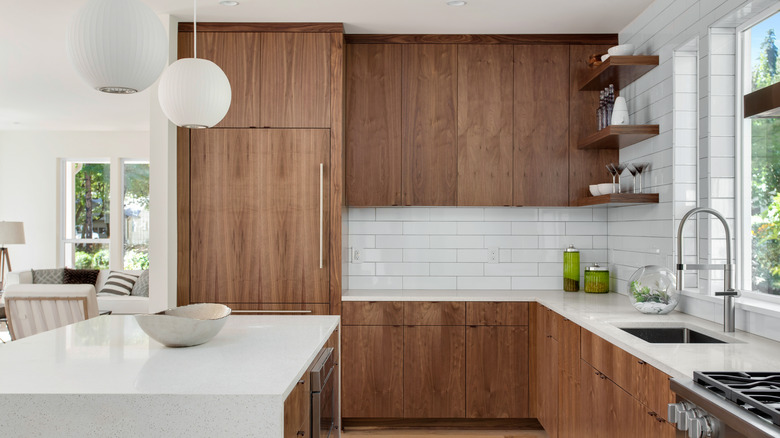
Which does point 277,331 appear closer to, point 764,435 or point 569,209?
point 764,435

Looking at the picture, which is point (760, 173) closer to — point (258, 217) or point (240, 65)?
point (258, 217)

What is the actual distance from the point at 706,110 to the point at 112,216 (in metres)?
7.57

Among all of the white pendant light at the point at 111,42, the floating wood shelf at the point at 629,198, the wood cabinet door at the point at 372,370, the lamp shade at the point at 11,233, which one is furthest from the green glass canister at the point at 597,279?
the lamp shade at the point at 11,233

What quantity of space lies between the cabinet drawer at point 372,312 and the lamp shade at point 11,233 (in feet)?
19.6

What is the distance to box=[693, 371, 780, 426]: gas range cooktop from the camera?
1.49 metres

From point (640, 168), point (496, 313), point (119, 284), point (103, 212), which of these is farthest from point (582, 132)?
point (103, 212)

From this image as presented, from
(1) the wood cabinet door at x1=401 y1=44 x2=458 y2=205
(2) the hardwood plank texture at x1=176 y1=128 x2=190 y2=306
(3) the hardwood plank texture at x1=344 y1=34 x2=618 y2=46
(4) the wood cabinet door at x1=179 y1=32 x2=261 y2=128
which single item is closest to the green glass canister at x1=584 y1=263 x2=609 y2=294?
(1) the wood cabinet door at x1=401 y1=44 x2=458 y2=205

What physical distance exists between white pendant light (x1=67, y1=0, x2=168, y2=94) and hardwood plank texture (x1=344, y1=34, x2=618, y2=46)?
2325mm

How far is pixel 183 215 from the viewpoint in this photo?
393 centimetres

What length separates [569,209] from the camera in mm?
4430

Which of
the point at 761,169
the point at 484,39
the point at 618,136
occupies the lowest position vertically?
the point at 761,169

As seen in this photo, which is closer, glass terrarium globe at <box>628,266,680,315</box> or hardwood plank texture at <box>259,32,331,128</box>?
glass terrarium globe at <box>628,266,680,315</box>

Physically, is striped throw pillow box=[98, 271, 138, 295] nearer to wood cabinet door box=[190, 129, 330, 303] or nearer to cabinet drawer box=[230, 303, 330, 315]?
wood cabinet door box=[190, 129, 330, 303]

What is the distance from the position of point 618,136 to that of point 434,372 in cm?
188
